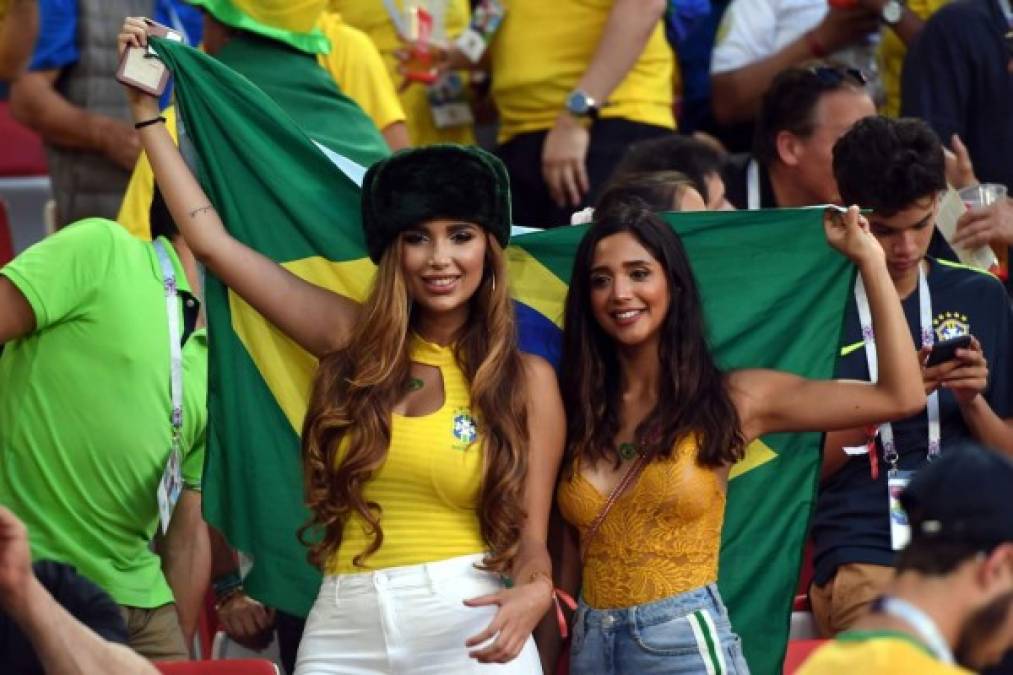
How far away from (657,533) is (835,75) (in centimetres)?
250

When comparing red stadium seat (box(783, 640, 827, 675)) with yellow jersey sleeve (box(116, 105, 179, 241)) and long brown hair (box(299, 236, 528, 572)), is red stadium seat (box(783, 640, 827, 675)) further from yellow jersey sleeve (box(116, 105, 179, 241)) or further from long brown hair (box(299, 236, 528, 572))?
yellow jersey sleeve (box(116, 105, 179, 241))

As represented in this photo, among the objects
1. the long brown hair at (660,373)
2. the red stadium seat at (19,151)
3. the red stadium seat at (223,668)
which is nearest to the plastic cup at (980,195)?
the long brown hair at (660,373)

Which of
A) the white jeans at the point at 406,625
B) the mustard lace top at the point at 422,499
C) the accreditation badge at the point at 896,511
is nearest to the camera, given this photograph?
the white jeans at the point at 406,625

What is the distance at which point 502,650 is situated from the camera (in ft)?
15.1

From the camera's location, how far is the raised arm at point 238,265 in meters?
5.23

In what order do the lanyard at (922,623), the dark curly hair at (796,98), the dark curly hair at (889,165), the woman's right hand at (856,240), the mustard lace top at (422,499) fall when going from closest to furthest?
the lanyard at (922,623)
the mustard lace top at (422,499)
the woman's right hand at (856,240)
the dark curly hair at (889,165)
the dark curly hair at (796,98)

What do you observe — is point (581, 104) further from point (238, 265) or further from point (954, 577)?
point (954, 577)

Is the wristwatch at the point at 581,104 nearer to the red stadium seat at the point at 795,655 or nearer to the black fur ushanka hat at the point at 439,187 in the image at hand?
the black fur ushanka hat at the point at 439,187

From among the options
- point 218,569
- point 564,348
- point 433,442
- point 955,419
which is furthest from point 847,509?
point 218,569

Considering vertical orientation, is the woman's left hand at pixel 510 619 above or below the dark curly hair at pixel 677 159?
below

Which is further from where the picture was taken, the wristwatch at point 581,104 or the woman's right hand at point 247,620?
the wristwatch at point 581,104

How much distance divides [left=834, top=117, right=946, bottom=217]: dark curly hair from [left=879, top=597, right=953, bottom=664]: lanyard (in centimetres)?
252

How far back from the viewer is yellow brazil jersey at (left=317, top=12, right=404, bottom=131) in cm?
734

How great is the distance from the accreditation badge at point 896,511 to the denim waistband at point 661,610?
Result: 77 cm
